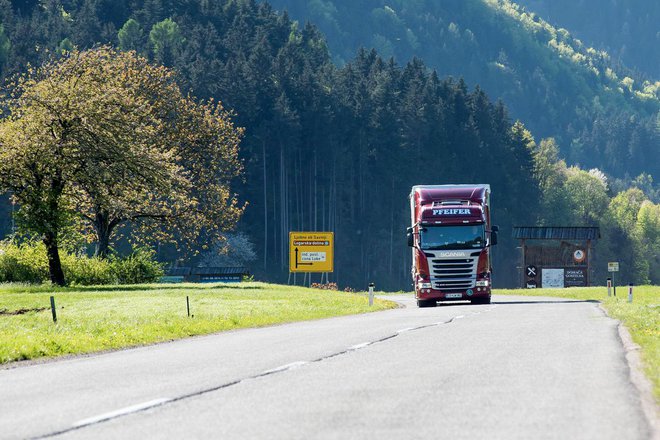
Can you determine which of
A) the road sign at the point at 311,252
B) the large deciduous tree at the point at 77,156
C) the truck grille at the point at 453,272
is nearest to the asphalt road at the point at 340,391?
the truck grille at the point at 453,272

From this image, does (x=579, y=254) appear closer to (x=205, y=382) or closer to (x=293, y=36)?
(x=205, y=382)

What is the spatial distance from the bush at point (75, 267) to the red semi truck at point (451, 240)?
21.3 m

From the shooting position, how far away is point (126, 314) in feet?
106

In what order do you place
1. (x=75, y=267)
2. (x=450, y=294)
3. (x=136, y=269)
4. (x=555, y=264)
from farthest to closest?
(x=555, y=264) → (x=136, y=269) → (x=75, y=267) → (x=450, y=294)

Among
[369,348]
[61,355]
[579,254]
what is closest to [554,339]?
[369,348]

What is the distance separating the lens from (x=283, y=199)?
126 meters

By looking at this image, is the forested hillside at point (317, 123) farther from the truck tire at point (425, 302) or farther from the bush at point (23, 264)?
the truck tire at point (425, 302)

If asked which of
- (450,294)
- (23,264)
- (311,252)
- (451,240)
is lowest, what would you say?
(450,294)

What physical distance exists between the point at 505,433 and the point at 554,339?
10.7 meters

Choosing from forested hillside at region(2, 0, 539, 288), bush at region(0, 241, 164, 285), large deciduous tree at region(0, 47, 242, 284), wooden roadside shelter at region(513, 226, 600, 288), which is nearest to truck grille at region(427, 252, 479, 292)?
large deciduous tree at region(0, 47, 242, 284)

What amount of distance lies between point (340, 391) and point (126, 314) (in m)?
21.4

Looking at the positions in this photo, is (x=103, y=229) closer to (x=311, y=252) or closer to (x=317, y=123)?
(x=311, y=252)

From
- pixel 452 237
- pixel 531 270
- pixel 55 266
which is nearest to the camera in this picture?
pixel 452 237

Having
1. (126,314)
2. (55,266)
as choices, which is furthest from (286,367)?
(55,266)
